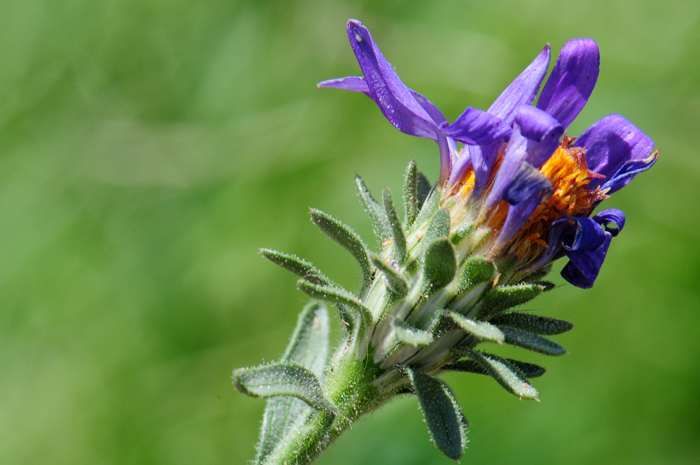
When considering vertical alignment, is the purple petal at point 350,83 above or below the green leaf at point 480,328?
above

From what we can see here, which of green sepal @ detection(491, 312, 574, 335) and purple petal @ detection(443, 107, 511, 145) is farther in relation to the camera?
green sepal @ detection(491, 312, 574, 335)

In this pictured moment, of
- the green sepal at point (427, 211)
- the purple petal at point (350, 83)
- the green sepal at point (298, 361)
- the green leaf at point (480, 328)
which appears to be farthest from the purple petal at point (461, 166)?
the green sepal at point (298, 361)

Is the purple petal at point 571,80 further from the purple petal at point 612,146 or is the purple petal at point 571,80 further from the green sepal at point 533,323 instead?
the green sepal at point 533,323

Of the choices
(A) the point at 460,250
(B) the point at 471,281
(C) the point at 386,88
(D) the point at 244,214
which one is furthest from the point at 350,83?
(D) the point at 244,214

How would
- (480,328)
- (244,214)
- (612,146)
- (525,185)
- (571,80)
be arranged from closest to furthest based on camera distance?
1. (480,328)
2. (525,185)
3. (571,80)
4. (612,146)
5. (244,214)

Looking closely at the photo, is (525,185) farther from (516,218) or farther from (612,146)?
(612,146)

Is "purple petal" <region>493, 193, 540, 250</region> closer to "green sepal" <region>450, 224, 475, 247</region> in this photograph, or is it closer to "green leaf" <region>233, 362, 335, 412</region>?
"green sepal" <region>450, 224, 475, 247</region>

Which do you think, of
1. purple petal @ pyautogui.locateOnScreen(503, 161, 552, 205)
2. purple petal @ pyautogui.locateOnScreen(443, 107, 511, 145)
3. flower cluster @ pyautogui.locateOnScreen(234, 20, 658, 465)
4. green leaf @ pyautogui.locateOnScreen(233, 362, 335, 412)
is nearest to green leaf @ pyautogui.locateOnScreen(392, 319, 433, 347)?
flower cluster @ pyautogui.locateOnScreen(234, 20, 658, 465)
